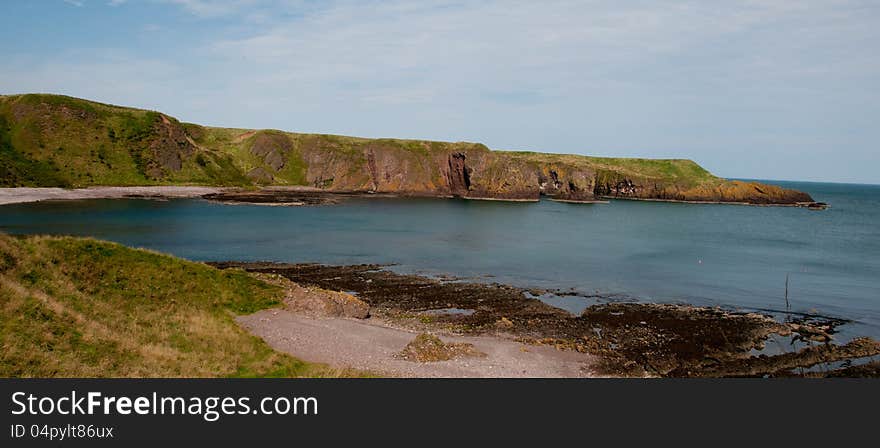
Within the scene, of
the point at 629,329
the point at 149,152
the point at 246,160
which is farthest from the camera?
the point at 246,160

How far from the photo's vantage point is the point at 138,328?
939 inches

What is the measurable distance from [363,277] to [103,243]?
23.0m

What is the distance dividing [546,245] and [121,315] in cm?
6049

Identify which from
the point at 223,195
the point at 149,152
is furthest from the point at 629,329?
the point at 149,152

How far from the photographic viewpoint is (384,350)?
2845 cm

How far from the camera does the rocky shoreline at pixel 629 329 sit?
1180 inches

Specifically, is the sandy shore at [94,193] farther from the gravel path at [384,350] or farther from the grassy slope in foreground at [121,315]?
the gravel path at [384,350]

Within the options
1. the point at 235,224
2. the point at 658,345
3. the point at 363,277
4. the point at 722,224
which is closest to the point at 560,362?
the point at 658,345

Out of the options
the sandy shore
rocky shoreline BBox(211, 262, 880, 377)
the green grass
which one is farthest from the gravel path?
the green grass

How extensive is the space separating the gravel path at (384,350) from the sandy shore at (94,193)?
92.5 m

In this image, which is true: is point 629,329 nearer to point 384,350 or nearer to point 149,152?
point 384,350

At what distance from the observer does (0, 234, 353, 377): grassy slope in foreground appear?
19.3m

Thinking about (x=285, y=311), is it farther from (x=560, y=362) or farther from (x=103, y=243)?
(x=560, y=362)

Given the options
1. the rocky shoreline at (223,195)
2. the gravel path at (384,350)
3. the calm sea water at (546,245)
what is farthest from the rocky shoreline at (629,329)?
the rocky shoreline at (223,195)
